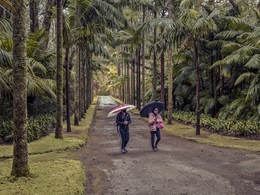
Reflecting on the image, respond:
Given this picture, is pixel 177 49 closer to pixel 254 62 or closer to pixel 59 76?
pixel 254 62

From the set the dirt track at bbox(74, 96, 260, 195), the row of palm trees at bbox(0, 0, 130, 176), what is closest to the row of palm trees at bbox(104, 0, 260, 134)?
the row of palm trees at bbox(0, 0, 130, 176)

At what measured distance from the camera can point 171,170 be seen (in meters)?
6.70

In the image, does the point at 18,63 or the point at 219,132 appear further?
the point at 219,132

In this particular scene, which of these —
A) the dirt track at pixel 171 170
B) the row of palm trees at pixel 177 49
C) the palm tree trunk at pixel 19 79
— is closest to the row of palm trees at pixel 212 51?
the row of palm trees at pixel 177 49

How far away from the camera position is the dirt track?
5.47 m

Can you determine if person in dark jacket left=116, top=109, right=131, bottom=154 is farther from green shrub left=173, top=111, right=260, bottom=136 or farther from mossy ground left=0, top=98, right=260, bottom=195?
green shrub left=173, top=111, right=260, bottom=136

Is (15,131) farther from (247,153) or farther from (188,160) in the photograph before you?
(247,153)

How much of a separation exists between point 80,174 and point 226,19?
12.7m

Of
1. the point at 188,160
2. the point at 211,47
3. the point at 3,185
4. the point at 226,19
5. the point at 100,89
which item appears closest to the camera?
the point at 3,185

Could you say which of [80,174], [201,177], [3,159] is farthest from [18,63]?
[201,177]

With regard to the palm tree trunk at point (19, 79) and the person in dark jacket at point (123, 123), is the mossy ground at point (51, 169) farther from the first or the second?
the person in dark jacket at point (123, 123)

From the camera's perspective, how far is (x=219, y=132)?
42.7ft

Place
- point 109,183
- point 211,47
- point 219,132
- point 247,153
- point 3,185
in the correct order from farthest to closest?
point 211,47 → point 219,132 → point 247,153 → point 109,183 → point 3,185

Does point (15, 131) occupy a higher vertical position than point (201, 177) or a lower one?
higher
